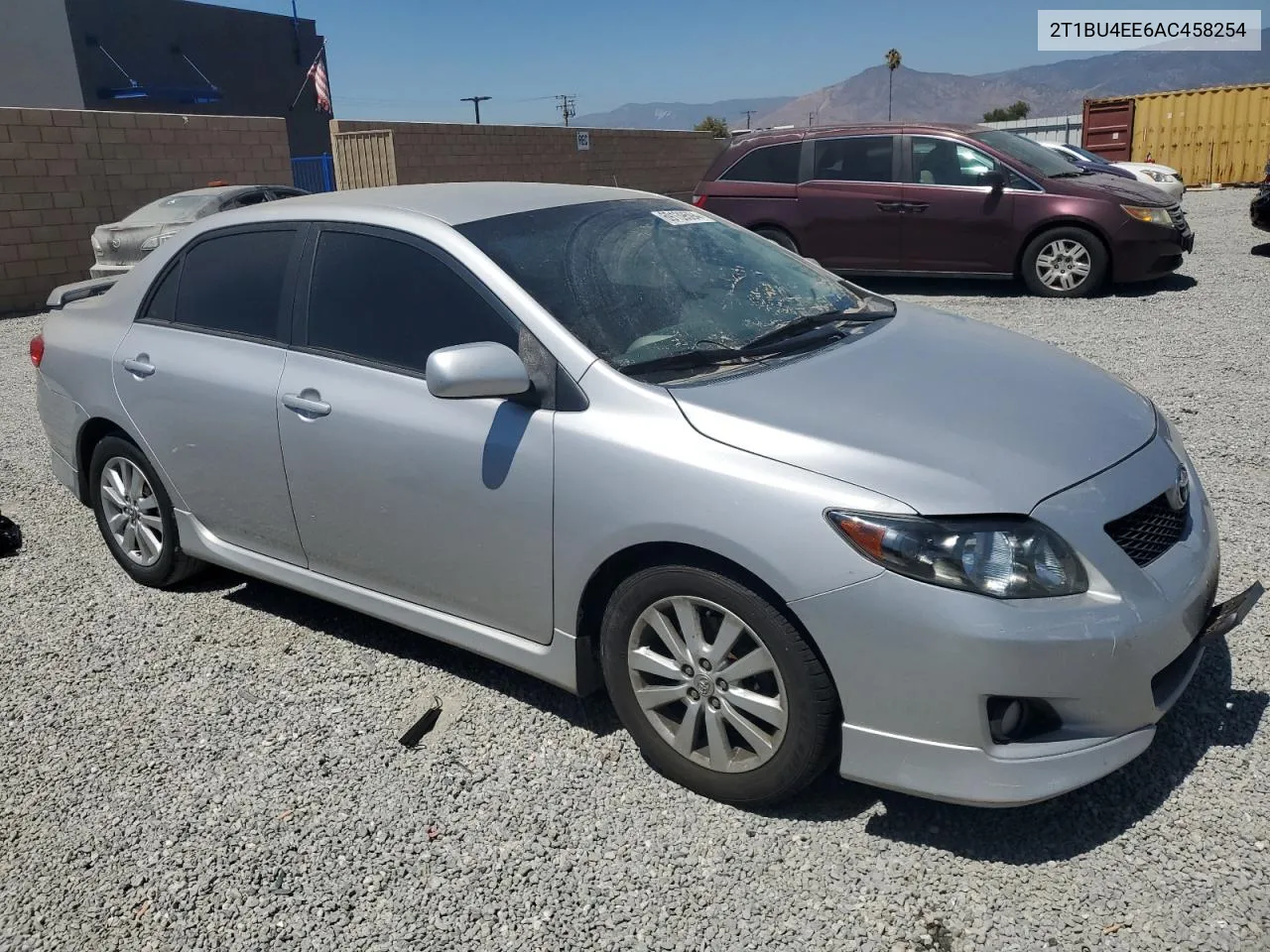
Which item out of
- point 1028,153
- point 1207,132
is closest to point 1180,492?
point 1028,153

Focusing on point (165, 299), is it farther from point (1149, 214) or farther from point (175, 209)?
point (175, 209)

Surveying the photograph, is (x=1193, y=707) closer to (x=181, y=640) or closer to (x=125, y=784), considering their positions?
(x=125, y=784)

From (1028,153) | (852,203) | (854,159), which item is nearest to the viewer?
(1028,153)

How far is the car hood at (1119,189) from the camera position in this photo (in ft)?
33.2

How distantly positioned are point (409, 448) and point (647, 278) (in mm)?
968

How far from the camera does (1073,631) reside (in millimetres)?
2490

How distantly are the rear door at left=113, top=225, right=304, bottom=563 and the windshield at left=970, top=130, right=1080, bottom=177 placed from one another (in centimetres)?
870

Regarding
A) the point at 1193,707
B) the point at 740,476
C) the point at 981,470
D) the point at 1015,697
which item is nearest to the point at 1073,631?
the point at 1015,697

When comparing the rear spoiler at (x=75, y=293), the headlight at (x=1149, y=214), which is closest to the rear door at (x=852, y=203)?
the headlight at (x=1149, y=214)

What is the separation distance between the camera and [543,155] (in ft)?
74.6

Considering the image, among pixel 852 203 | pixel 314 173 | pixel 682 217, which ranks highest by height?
pixel 314 173

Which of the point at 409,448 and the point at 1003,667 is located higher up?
the point at 409,448

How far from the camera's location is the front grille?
268 centimetres

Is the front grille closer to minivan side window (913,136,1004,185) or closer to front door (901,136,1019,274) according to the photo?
front door (901,136,1019,274)
